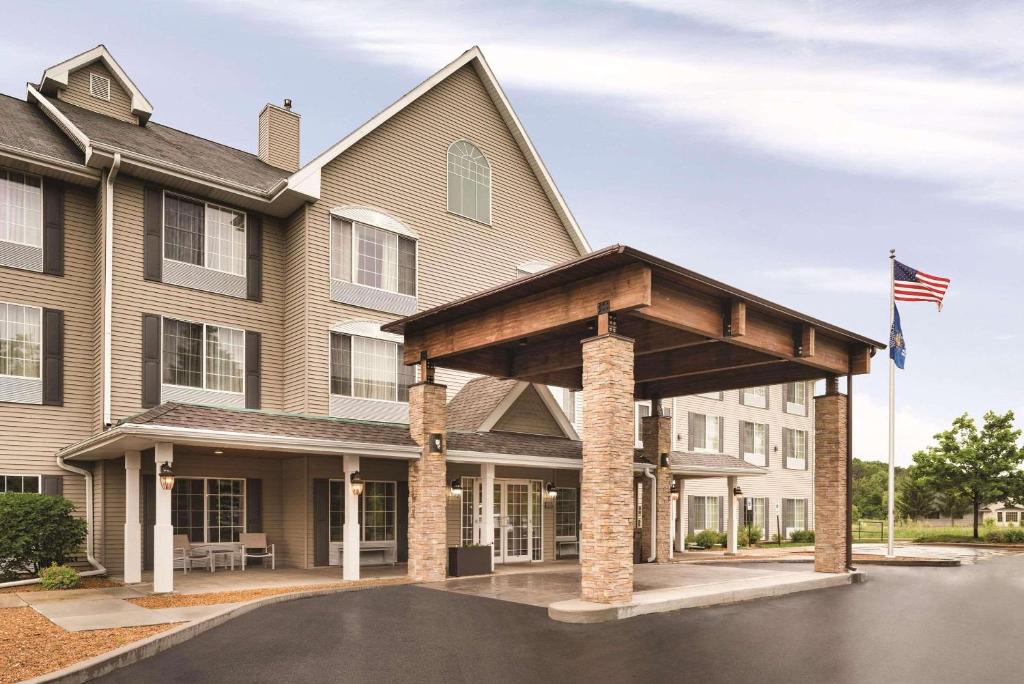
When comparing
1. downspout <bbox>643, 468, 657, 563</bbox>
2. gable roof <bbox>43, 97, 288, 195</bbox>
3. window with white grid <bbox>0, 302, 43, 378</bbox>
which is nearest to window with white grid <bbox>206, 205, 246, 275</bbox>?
gable roof <bbox>43, 97, 288, 195</bbox>

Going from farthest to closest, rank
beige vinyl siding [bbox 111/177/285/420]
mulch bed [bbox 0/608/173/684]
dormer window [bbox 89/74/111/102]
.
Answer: dormer window [bbox 89/74/111/102] → beige vinyl siding [bbox 111/177/285/420] → mulch bed [bbox 0/608/173/684]

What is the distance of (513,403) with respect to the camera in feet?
68.8

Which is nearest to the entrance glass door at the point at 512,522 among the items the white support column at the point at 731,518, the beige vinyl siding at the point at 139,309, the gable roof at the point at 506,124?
the beige vinyl siding at the point at 139,309

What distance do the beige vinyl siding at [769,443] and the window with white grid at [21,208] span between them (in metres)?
25.2

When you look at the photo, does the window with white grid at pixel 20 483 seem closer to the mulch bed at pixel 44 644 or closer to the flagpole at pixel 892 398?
the mulch bed at pixel 44 644

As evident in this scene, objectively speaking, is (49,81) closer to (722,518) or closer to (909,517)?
(722,518)

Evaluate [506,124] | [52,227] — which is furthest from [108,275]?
[506,124]

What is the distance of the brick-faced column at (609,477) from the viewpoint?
12008 mm

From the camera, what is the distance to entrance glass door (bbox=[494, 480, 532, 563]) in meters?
21.0

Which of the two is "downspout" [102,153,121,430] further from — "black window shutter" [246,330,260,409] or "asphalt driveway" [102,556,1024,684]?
"asphalt driveway" [102,556,1024,684]

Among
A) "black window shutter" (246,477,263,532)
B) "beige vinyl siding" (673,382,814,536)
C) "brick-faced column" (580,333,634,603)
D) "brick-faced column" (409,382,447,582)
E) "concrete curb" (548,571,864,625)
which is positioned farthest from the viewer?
"beige vinyl siding" (673,382,814,536)

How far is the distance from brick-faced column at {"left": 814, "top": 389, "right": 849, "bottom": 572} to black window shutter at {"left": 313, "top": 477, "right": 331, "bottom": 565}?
447 inches

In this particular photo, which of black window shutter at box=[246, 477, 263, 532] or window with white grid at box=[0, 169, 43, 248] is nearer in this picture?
window with white grid at box=[0, 169, 43, 248]

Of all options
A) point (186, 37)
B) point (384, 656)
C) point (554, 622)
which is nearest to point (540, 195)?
point (186, 37)
